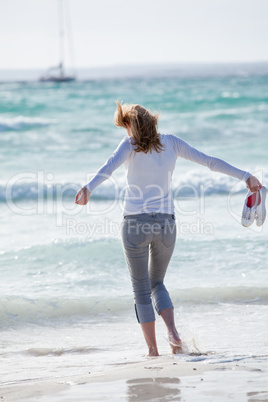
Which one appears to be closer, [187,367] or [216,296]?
[187,367]

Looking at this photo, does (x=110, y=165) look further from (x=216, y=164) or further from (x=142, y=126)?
(x=216, y=164)

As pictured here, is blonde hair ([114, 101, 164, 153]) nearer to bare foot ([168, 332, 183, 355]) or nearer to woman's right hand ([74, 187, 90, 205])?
woman's right hand ([74, 187, 90, 205])

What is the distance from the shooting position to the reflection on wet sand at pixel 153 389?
241 cm

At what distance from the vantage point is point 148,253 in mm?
3191

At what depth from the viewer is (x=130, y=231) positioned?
3.07m

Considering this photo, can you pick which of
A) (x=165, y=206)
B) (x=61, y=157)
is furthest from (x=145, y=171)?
(x=61, y=157)

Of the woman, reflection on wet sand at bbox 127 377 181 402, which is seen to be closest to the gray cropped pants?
the woman

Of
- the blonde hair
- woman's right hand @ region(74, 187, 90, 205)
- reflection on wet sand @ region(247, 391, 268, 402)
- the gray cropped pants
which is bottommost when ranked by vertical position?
reflection on wet sand @ region(247, 391, 268, 402)

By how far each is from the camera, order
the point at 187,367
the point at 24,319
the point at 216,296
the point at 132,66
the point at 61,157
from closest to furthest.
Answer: the point at 187,367, the point at 24,319, the point at 216,296, the point at 61,157, the point at 132,66

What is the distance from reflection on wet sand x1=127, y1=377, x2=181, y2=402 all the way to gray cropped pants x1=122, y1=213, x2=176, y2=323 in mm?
660

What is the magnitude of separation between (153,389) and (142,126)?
140cm

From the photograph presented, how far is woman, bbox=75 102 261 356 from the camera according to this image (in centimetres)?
302

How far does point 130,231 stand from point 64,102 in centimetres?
2530

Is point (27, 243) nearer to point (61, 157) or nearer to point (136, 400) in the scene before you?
point (136, 400)
